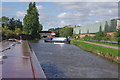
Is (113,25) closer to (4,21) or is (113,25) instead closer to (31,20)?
(31,20)

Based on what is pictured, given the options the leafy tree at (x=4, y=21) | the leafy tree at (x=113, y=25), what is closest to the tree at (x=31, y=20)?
the leafy tree at (x=113, y=25)

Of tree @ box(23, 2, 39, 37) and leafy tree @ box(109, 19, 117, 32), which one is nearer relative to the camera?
leafy tree @ box(109, 19, 117, 32)

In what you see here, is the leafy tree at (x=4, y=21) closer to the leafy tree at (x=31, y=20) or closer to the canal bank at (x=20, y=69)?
the leafy tree at (x=31, y=20)

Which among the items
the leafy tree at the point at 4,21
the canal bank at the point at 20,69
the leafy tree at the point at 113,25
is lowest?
the canal bank at the point at 20,69

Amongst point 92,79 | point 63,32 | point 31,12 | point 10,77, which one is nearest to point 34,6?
point 31,12

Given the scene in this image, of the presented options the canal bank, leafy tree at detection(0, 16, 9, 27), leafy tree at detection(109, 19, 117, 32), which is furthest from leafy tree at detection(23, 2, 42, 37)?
the canal bank

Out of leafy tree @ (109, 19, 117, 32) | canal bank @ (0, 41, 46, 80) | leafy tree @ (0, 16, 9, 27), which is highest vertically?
leafy tree @ (0, 16, 9, 27)

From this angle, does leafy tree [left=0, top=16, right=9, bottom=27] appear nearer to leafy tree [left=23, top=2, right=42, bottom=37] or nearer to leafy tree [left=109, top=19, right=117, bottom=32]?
leafy tree [left=23, top=2, right=42, bottom=37]

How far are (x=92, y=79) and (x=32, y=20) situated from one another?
44118 millimetres

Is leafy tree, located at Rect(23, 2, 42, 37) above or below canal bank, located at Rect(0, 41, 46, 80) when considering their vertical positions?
above

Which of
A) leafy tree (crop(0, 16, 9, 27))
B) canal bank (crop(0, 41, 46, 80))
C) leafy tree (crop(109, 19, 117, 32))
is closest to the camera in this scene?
canal bank (crop(0, 41, 46, 80))

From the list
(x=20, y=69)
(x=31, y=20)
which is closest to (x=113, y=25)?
(x=31, y=20)

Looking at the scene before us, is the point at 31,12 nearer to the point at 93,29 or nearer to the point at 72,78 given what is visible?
the point at 93,29

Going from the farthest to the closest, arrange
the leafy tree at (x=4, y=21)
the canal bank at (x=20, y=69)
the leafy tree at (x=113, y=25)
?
the leafy tree at (x=4, y=21) < the leafy tree at (x=113, y=25) < the canal bank at (x=20, y=69)
